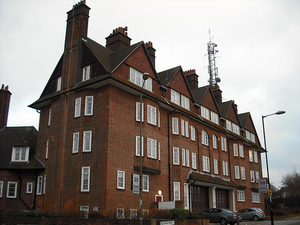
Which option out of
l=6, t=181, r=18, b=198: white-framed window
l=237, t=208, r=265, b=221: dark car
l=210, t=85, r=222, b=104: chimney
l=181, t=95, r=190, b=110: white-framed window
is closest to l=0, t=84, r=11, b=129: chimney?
l=6, t=181, r=18, b=198: white-framed window

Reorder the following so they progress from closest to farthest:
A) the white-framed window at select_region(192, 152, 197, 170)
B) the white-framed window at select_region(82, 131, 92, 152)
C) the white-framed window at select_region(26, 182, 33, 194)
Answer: the white-framed window at select_region(82, 131, 92, 152), the white-framed window at select_region(26, 182, 33, 194), the white-framed window at select_region(192, 152, 197, 170)

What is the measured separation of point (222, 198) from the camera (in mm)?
40844

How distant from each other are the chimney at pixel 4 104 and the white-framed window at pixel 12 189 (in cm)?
838

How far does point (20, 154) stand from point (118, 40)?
14856 mm

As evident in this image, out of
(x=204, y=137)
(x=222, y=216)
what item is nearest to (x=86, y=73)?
(x=204, y=137)

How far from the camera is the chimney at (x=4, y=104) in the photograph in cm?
3616

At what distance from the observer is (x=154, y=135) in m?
29.2

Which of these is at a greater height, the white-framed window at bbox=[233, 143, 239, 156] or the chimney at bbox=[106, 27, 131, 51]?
the chimney at bbox=[106, 27, 131, 51]

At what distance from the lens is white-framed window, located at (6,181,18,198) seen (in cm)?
2976

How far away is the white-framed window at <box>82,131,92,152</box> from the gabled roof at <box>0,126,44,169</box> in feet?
19.9

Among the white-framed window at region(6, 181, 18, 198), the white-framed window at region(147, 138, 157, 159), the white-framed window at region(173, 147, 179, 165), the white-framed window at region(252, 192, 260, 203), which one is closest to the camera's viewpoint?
the white-framed window at region(147, 138, 157, 159)

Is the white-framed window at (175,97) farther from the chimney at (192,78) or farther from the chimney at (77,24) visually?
the chimney at (77,24)

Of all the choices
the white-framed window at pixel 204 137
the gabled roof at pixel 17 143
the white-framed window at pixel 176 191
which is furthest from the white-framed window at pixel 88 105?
the white-framed window at pixel 204 137

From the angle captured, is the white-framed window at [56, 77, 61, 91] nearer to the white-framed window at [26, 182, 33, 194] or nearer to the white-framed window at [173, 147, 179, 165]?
the white-framed window at [26, 182, 33, 194]
